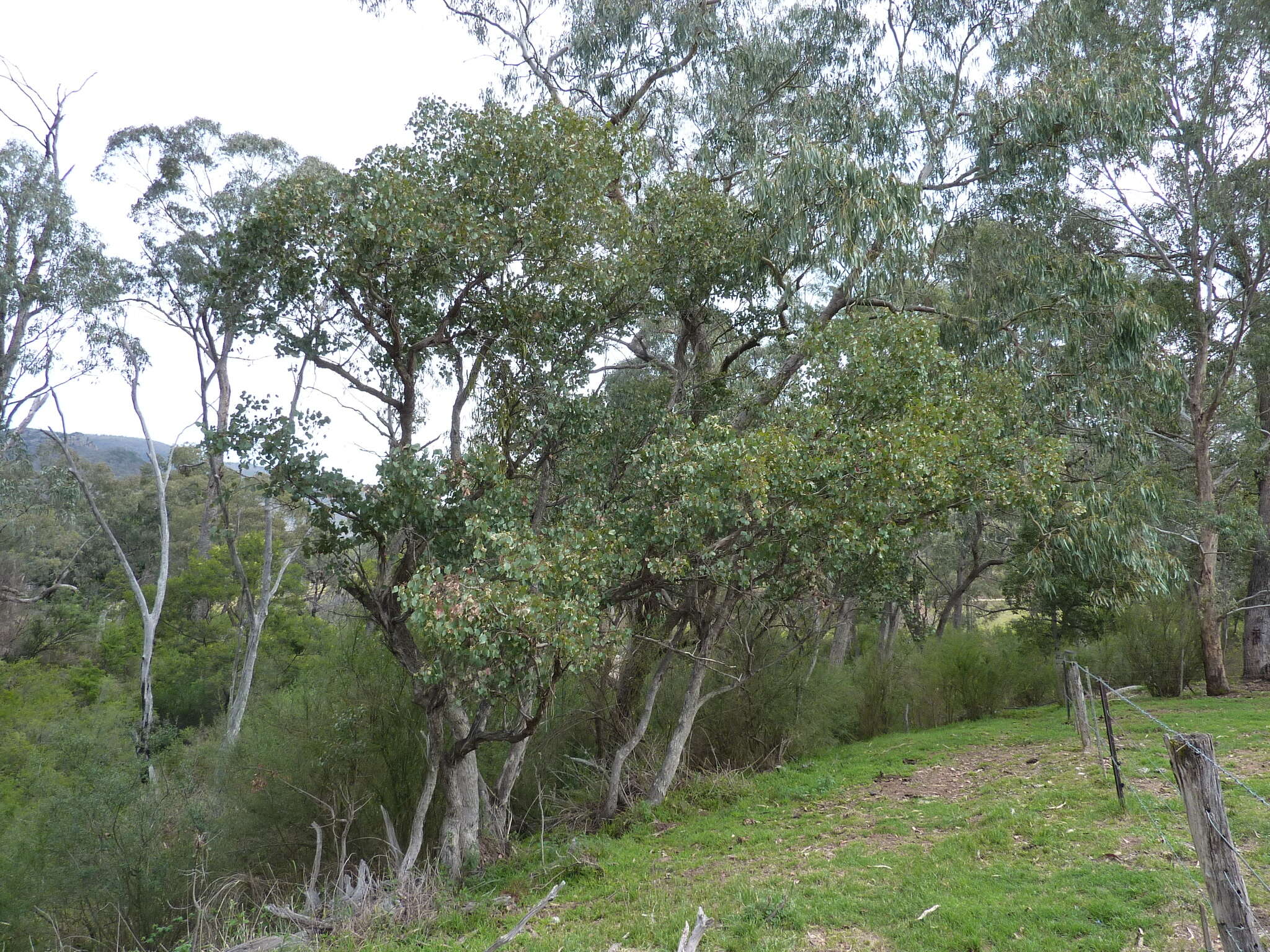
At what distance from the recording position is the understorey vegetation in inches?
273

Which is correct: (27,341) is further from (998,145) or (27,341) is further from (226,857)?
(998,145)

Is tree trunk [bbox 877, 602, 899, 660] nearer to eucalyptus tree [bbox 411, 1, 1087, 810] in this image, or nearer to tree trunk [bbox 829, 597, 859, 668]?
tree trunk [bbox 829, 597, 859, 668]

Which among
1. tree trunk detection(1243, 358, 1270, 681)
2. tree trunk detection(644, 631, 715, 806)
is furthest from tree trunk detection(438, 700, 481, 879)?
tree trunk detection(1243, 358, 1270, 681)

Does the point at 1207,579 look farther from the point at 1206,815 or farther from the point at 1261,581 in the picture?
the point at 1206,815

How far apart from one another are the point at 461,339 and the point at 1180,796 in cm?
729

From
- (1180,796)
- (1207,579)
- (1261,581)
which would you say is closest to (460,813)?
(1180,796)

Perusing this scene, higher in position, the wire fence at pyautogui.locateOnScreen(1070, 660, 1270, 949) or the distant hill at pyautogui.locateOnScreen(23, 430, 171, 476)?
the distant hill at pyautogui.locateOnScreen(23, 430, 171, 476)

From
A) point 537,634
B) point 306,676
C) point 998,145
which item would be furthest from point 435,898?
point 998,145

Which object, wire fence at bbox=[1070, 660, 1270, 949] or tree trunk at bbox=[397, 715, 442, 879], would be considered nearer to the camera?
wire fence at bbox=[1070, 660, 1270, 949]

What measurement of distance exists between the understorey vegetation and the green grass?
1.36ft

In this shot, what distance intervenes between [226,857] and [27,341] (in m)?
10.9

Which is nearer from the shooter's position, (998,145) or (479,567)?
(479,567)

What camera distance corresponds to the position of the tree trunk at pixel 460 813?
7762mm

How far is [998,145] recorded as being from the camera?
9.88 meters
